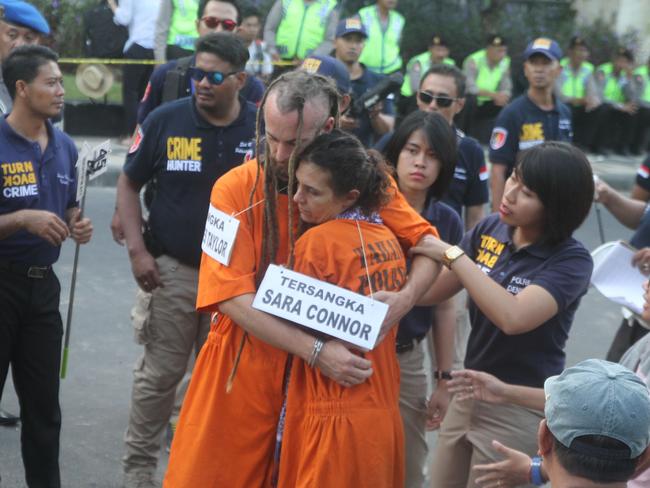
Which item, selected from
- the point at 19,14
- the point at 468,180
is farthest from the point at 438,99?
the point at 19,14

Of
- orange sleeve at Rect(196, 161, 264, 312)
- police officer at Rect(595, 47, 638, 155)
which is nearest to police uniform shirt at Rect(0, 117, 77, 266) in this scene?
orange sleeve at Rect(196, 161, 264, 312)

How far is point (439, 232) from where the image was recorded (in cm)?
447

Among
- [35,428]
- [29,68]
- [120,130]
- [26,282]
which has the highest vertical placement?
[29,68]

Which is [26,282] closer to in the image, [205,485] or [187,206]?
[187,206]

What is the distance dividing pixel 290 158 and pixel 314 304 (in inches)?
17.0

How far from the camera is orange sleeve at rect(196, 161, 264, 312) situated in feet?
10.1

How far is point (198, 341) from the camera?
16.6 ft

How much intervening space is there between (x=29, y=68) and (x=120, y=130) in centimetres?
954

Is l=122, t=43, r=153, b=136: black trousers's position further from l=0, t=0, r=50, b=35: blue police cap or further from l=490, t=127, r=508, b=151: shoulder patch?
l=0, t=0, r=50, b=35: blue police cap

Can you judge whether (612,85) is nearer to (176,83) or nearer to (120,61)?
Result: (120,61)

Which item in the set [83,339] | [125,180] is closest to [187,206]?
[125,180]

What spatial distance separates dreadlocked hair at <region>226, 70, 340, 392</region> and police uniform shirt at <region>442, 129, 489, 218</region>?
2.38 metres

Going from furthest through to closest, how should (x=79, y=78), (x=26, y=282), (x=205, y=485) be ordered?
(x=79, y=78), (x=26, y=282), (x=205, y=485)

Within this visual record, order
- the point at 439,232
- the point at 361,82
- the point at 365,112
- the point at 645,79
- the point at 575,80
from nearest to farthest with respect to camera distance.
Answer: the point at 439,232 < the point at 365,112 < the point at 361,82 < the point at 575,80 < the point at 645,79
